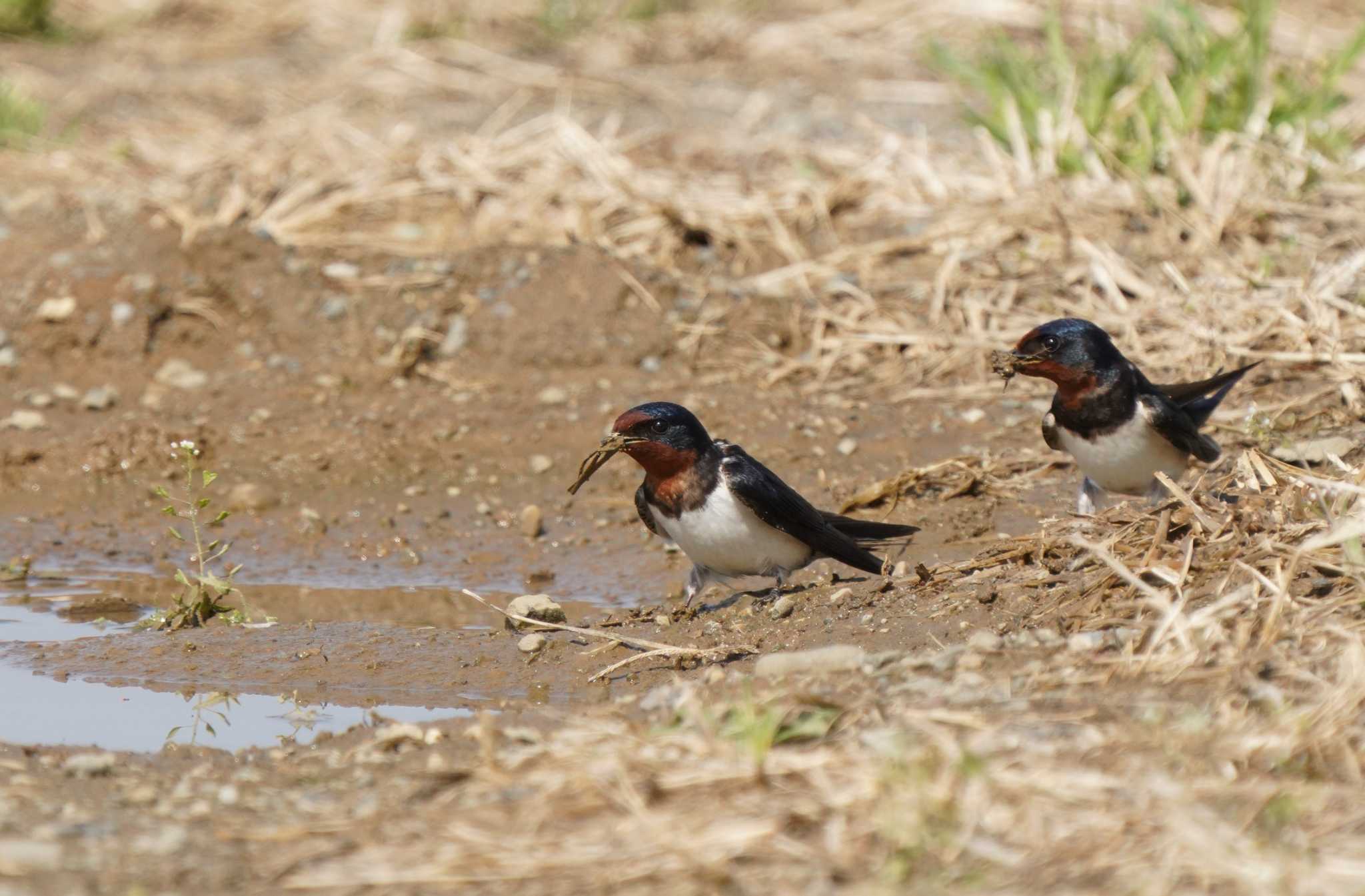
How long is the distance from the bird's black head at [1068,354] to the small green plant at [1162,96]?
3.14m

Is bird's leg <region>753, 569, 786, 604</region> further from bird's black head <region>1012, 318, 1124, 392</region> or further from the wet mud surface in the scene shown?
bird's black head <region>1012, 318, 1124, 392</region>

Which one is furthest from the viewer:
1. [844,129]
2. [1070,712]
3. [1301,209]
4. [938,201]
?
[844,129]

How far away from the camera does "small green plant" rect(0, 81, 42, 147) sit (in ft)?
33.9

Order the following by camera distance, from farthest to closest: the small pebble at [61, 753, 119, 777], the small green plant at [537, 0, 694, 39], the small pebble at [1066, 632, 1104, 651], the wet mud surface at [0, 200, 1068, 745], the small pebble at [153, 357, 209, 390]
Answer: the small green plant at [537, 0, 694, 39]
the small pebble at [153, 357, 209, 390]
the wet mud surface at [0, 200, 1068, 745]
the small pebble at [1066, 632, 1104, 651]
the small pebble at [61, 753, 119, 777]

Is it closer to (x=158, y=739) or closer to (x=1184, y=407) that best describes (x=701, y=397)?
(x=1184, y=407)

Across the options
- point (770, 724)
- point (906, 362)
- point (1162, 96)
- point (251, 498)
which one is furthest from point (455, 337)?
point (770, 724)

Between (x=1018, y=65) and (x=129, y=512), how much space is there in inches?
201

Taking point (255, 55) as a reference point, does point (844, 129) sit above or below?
above

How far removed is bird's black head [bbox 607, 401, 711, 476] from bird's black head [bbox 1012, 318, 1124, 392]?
117 centimetres

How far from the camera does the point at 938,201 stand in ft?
29.1

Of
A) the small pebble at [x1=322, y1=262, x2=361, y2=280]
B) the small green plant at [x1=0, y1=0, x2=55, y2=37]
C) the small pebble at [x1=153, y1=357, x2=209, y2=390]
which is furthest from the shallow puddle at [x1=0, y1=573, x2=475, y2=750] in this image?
the small green plant at [x1=0, y1=0, x2=55, y2=37]

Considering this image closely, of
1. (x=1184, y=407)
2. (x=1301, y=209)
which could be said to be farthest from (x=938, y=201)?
(x=1184, y=407)

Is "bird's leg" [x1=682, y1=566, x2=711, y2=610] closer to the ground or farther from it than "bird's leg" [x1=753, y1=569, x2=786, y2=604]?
closer to the ground

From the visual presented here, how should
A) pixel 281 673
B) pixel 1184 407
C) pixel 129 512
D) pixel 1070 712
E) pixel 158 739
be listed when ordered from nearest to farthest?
1. pixel 1070 712
2. pixel 158 739
3. pixel 281 673
4. pixel 1184 407
5. pixel 129 512
